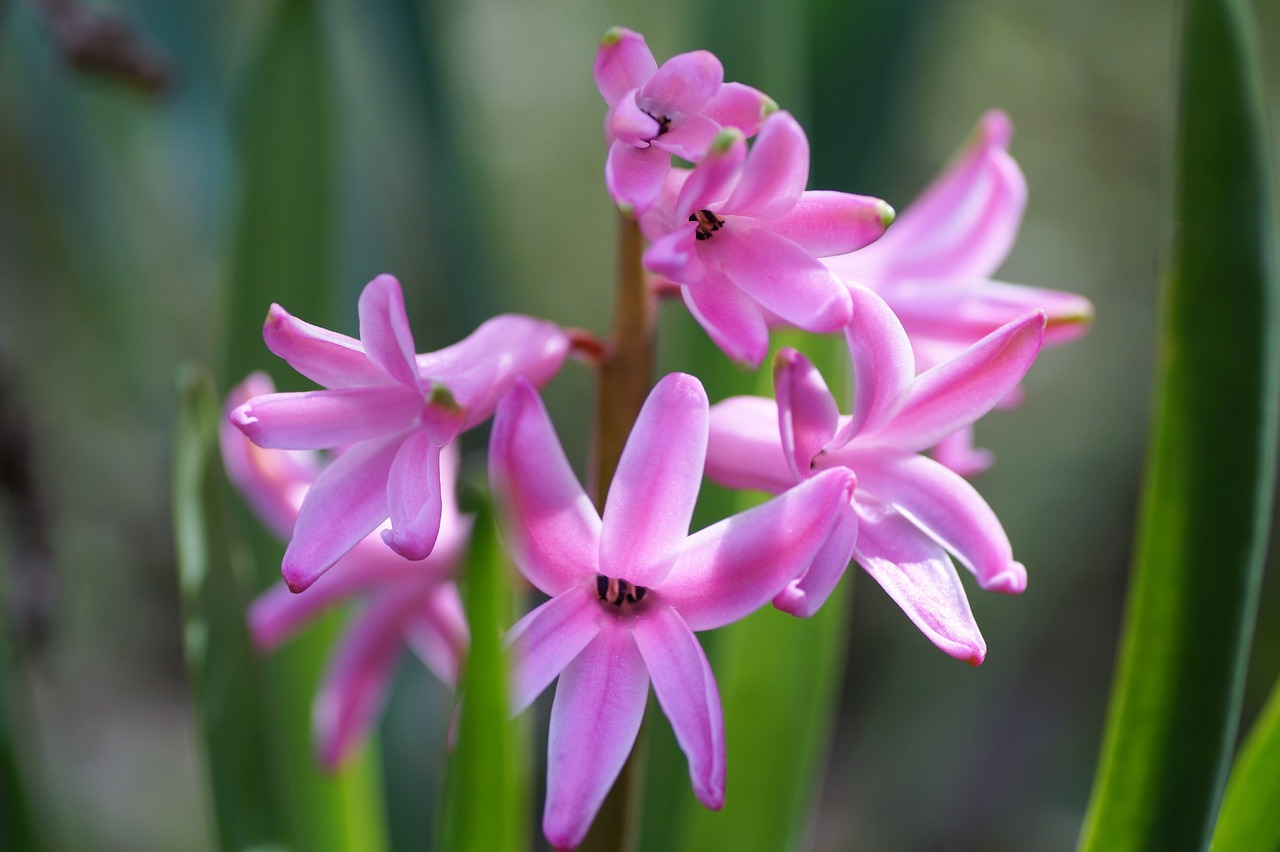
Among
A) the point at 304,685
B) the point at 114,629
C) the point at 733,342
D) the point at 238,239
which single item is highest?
the point at 238,239

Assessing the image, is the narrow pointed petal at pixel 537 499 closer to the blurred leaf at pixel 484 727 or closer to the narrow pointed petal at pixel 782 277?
the blurred leaf at pixel 484 727

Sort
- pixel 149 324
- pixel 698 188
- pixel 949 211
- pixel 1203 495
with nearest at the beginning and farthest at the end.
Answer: pixel 698 188, pixel 1203 495, pixel 949 211, pixel 149 324

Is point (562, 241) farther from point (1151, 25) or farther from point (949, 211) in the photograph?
point (949, 211)

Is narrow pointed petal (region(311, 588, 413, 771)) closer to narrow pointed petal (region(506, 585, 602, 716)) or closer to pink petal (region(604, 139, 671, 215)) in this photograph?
narrow pointed petal (region(506, 585, 602, 716))

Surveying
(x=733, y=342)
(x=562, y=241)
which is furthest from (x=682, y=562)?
(x=562, y=241)

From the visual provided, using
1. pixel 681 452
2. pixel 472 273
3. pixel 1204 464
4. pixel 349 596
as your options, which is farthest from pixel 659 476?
pixel 472 273

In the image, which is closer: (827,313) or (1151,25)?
(827,313)

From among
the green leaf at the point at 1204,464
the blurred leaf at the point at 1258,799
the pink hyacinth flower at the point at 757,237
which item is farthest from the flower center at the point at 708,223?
the blurred leaf at the point at 1258,799


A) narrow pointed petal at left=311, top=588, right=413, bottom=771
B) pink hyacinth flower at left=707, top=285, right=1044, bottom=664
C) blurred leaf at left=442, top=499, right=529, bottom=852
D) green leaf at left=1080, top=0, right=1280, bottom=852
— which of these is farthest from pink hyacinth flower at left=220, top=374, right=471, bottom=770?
green leaf at left=1080, top=0, right=1280, bottom=852
